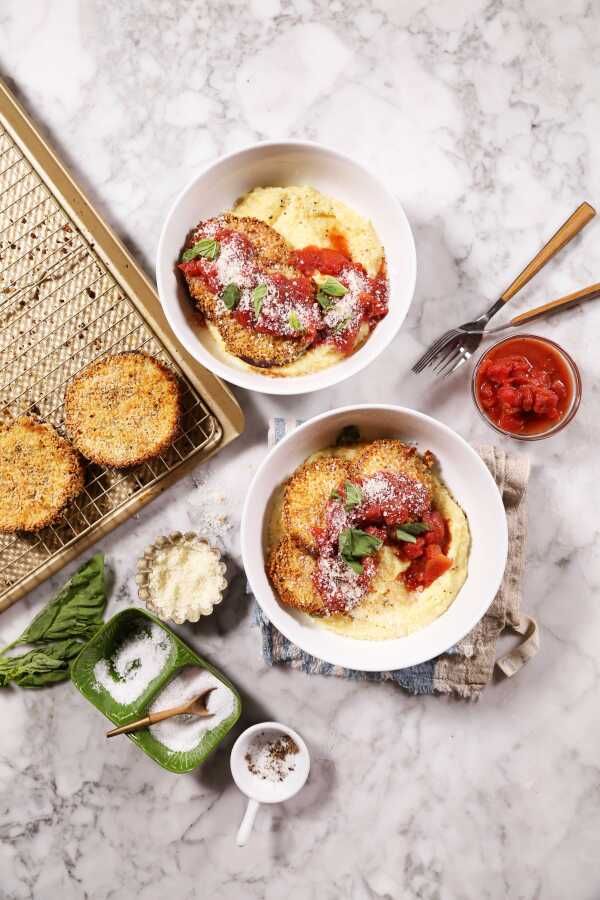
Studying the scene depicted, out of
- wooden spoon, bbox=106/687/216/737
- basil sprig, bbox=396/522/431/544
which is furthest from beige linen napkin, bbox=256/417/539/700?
basil sprig, bbox=396/522/431/544

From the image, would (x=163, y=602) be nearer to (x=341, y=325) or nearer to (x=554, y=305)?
(x=341, y=325)

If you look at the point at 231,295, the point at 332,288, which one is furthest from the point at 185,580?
the point at 332,288

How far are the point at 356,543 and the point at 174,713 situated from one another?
47.4 inches

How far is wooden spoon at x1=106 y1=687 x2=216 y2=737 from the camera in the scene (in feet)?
9.91

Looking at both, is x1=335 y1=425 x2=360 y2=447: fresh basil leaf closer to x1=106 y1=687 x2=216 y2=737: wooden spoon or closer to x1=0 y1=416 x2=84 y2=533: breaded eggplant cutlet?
x1=0 y1=416 x2=84 y2=533: breaded eggplant cutlet

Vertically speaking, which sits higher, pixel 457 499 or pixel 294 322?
pixel 294 322

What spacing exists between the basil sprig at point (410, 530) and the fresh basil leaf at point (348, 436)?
0.44 m

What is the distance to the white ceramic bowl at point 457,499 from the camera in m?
2.67

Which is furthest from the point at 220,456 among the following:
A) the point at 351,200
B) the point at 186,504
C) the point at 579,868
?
the point at 579,868

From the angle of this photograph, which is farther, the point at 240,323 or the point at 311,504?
the point at 240,323

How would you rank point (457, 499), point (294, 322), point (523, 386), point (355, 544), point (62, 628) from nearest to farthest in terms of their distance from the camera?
point (355, 544)
point (294, 322)
point (457, 499)
point (523, 386)
point (62, 628)

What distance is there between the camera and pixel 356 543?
8.65 feet

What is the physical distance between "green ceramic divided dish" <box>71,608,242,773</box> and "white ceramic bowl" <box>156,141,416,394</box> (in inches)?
47.2

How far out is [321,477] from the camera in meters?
2.75
